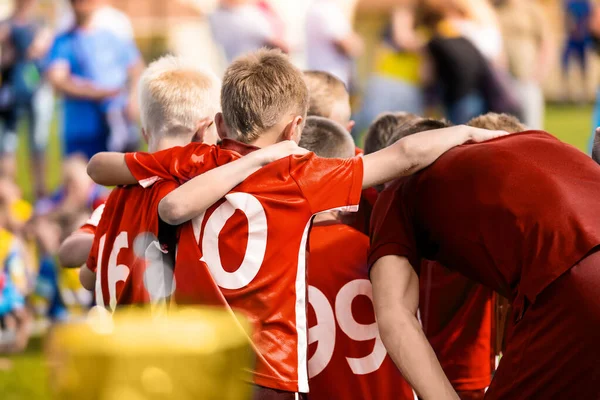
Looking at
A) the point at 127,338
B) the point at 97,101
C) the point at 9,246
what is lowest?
the point at 9,246

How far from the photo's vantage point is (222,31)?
29.6 feet

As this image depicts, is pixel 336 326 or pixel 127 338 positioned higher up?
pixel 127 338

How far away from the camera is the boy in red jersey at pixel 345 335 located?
9.49 ft

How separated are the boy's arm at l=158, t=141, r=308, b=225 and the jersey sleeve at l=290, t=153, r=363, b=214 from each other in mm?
60

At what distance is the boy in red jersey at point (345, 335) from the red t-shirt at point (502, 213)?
0.79 ft

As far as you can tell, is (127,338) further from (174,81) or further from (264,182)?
(174,81)

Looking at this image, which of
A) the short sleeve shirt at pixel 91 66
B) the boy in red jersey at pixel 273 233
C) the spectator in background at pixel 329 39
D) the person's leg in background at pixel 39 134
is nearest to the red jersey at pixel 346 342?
the boy in red jersey at pixel 273 233

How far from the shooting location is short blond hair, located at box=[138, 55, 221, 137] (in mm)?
3031

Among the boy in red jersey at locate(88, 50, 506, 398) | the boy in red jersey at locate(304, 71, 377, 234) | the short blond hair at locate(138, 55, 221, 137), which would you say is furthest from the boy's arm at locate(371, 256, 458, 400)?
the boy in red jersey at locate(304, 71, 377, 234)

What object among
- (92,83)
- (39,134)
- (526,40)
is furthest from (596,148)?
(39,134)

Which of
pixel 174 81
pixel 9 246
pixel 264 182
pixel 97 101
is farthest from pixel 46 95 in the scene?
pixel 264 182

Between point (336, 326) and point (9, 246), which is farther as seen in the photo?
point (9, 246)

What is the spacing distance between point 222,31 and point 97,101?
1501 mm

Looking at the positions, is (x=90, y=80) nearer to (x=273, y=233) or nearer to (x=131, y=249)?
(x=131, y=249)
